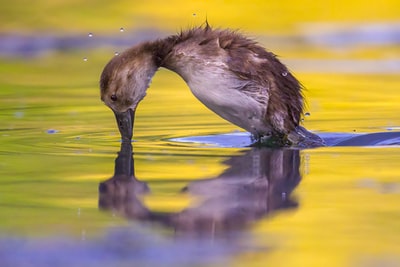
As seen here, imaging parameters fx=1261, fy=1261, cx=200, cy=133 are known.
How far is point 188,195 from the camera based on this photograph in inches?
255

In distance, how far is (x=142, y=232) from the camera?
5492mm

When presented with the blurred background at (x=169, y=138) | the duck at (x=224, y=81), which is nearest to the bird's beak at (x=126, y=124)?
the duck at (x=224, y=81)

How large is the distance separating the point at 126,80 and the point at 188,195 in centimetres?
257

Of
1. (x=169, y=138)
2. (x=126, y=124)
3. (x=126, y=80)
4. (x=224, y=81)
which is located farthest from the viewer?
(x=169, y=138)

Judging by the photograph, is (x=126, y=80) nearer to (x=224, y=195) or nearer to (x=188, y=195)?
(x=188, y=195)

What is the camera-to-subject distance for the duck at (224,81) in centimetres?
862

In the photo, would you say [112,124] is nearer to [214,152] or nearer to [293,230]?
[214,152]

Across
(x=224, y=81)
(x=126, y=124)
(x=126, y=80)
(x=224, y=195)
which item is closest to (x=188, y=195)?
(x=224, y=195)

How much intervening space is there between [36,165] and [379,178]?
215cm

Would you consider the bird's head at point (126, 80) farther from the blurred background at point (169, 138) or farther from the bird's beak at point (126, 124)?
the blurred background at point (169, 138)

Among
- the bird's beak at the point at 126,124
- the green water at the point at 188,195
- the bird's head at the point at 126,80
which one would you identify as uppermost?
the bird's head at the point at 126,80

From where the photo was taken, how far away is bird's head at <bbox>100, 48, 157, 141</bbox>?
29.1ft

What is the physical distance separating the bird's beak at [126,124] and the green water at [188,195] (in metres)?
0.12

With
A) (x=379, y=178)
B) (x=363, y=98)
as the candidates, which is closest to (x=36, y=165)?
(x=379, y=178)
